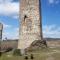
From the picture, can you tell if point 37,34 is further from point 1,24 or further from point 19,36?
point 1,24

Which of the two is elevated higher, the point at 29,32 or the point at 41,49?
the point at 29,32

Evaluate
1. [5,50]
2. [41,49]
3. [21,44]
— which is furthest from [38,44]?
[5,50]

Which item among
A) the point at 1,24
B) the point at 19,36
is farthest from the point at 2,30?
the point at 19,36

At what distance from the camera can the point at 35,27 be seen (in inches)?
588

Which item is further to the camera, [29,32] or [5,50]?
[29,32]

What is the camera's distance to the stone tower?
1488 centimetres

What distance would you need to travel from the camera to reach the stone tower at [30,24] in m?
14.9

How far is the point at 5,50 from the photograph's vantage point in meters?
13.4

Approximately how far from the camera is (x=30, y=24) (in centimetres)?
1503

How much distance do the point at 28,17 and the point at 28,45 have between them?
2.12 meters

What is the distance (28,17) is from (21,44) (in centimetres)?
213

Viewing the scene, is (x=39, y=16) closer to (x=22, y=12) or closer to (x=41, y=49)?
(x=22, y=12)

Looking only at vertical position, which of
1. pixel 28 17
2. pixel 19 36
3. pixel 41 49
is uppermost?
pixel 28 17

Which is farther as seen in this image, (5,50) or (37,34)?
(37,34)
